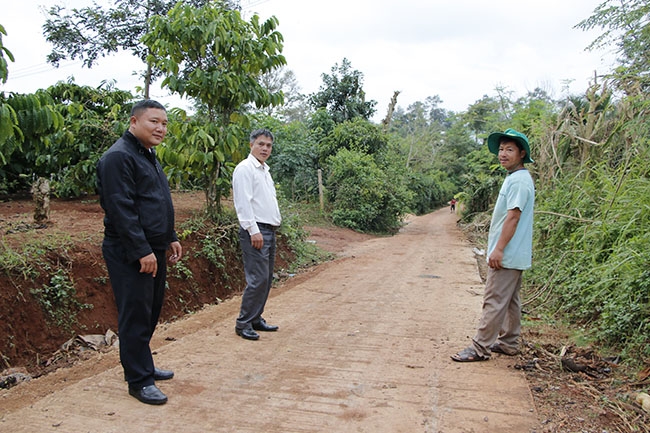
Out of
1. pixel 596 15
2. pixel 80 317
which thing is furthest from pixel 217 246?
pixel 596 15

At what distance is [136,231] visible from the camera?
2924mm

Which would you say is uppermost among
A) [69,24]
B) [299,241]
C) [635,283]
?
[69,24]

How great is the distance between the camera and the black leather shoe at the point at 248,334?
4359 millimetres

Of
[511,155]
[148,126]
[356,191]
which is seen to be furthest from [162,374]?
[356,191]

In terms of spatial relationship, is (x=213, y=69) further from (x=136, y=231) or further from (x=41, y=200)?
(x=136, y=231)

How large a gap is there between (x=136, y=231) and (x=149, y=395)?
102 cm

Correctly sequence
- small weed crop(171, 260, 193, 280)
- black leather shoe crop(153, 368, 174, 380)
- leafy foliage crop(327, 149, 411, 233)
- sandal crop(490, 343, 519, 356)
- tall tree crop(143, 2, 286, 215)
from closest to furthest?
1. black leather shoe crop(153, 368, 174, 380)
2. sandal crop(490, 343, 519, 356)
3. small weed crop(171, 260, 193, 280)
4. tall tree crop(143, 2, 286, 215)
5. leafy foliage crop(327, 149, 411, 233)

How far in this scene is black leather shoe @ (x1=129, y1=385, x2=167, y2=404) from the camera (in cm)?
296

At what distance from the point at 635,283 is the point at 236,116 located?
5464 mm

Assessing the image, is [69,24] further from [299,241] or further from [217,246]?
[217,246]

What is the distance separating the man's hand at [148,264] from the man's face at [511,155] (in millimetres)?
2786

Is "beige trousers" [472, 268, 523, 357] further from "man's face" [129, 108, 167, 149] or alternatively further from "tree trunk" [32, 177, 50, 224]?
"tree trunk" [32, 177, 50, 224]

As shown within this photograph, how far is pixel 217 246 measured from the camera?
6.82m

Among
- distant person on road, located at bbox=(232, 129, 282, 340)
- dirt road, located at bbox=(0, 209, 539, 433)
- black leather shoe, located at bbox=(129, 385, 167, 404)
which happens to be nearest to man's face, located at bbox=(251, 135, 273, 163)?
distant person on road, located at bbox=(232, 129, 282, 340)
